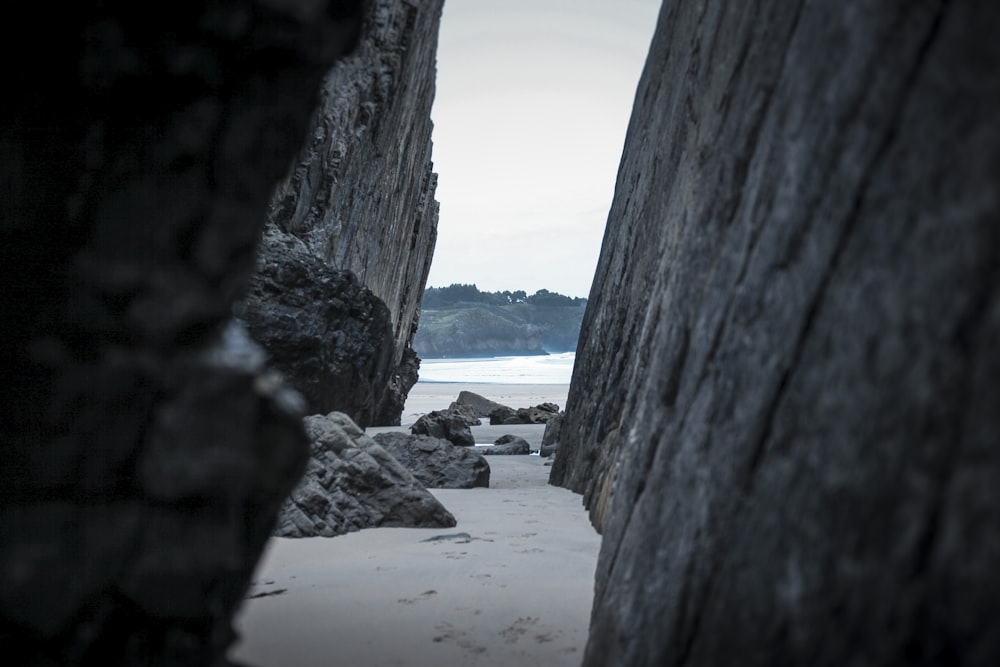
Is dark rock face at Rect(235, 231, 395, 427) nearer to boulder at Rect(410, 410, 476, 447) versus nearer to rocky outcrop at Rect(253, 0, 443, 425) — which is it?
rocky outcrop at Rect(253, 0, 443, 425)

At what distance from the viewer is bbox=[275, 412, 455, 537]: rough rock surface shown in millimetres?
3549

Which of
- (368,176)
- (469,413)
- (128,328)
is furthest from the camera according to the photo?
(469,413)

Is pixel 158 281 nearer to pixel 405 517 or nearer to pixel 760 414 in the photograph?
pixel 760 414

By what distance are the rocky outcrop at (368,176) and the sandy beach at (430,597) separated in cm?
375

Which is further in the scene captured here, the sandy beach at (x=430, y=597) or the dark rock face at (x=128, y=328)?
the sandy beach at (x=430, y=597)

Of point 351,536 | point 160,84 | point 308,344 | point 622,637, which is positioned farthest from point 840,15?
point 308,344

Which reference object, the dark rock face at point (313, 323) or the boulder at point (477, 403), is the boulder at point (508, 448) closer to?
the dark rock face at point (313, 323)

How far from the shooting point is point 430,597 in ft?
7.98

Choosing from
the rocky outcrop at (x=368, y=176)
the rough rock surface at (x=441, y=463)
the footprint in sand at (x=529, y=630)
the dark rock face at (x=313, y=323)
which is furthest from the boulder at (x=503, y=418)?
the footprint in sand at (x=529, y=630)

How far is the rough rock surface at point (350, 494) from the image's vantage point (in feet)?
11.6

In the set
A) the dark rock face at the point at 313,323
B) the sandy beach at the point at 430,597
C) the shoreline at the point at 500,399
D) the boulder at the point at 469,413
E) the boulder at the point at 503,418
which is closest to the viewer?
the sandy beach at the point at 430,597

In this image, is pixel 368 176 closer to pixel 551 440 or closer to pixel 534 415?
pixel 551 440

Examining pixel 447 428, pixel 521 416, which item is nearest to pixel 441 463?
pixel 447 428

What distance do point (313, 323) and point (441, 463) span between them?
82.1 inches
